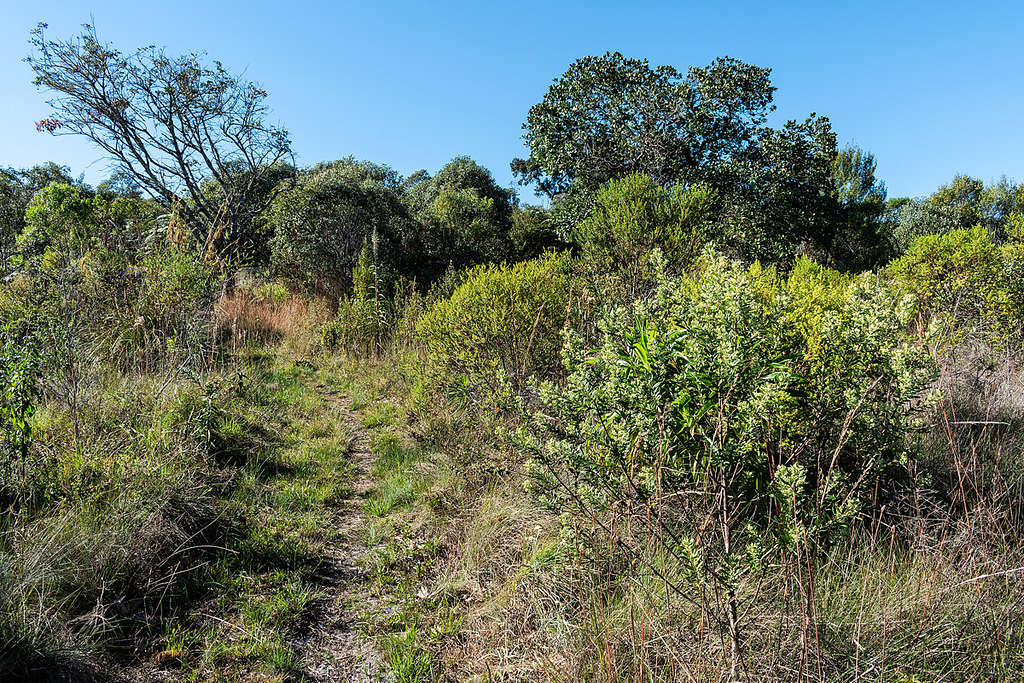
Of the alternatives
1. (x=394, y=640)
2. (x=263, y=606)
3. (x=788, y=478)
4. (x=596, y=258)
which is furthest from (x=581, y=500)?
(x=596, y=258)

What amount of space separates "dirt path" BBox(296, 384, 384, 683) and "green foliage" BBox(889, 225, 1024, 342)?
602 centimetres

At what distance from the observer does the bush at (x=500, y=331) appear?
4.17m

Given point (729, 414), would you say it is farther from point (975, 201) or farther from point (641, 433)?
point (975, 201)

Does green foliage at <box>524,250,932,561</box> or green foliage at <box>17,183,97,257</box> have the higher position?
green foliage at <box>17,183,97,257</box>

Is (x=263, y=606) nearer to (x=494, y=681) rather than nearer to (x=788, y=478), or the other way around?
(x=494, y=681)

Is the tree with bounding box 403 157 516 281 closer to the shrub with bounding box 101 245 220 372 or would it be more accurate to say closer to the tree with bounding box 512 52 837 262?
the tree with bounding box 512 52 837 262

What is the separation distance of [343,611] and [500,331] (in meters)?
2.28

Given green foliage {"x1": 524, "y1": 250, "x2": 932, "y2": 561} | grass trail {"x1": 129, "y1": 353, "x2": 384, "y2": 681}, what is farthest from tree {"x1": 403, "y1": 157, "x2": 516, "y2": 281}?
green foliage {"x1": 524, "y1": 250, "x2": 932, "y2": 561}

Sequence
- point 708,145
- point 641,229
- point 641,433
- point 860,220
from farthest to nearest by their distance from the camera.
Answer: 1. point 860,220
2. point 708,145
3. point 641,229
4. point 641,433

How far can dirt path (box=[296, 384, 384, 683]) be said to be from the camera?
7.60ft

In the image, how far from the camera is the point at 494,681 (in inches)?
81.4

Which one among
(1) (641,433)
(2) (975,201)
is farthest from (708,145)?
(2) (975,201)

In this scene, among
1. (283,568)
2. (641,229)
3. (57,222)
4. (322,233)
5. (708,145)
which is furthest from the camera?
(708,145)

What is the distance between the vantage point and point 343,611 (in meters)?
2.70
